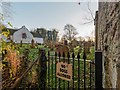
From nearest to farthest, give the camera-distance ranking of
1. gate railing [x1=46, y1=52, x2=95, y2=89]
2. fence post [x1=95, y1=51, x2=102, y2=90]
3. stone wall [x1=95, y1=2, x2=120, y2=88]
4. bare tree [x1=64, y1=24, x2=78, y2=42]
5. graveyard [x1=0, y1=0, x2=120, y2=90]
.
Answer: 1. stone wall [x1=95, y1=2, x2=120, y2=88]
2. graveyard [x1=0, y1=0, x2=120, y2=90]
3. fence post [x1=95, y1=51, x2=102, y2=90]
4. gate railing [x1=46, y1=52, x2=95, y2=89]
5. bare tree [x1=64, y1=24, x2=78, y2=42]

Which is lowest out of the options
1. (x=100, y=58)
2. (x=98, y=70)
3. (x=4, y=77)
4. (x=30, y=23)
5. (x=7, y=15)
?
(x=4, y=77)

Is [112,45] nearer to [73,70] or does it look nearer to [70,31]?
[73,70]

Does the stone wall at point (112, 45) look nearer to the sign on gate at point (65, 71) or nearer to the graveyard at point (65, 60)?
the graveyard at point (65, 60)

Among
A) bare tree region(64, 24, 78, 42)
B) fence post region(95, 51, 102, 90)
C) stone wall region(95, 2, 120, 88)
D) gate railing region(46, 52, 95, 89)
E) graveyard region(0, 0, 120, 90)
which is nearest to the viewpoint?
stone wall region(95, 2, 120, 88)

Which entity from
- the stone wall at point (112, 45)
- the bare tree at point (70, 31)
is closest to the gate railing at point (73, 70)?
the stone wall at point (112, 45)

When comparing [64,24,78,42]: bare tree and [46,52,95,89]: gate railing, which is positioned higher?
[64,24,78,42]: bare tree

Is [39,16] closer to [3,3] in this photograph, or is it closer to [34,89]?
[34,89]

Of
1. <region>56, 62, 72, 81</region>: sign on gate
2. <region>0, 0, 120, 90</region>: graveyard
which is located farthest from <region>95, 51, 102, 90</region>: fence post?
<region>56, 62, 72, 81</region>: sign on gate

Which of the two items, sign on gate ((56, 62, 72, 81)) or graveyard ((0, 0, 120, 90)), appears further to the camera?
sign on gate ((56, 62, 72, 81))

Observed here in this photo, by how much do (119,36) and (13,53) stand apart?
258 cm

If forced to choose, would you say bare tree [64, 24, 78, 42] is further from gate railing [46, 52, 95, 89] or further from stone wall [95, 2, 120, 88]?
stone wall [95, 2, 120, 88]

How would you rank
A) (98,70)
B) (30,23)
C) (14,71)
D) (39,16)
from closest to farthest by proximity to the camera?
(98,70), (14,71), (39,16), (30,23)

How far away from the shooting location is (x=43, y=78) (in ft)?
12.0

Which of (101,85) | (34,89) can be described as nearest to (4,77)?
(34,89)
